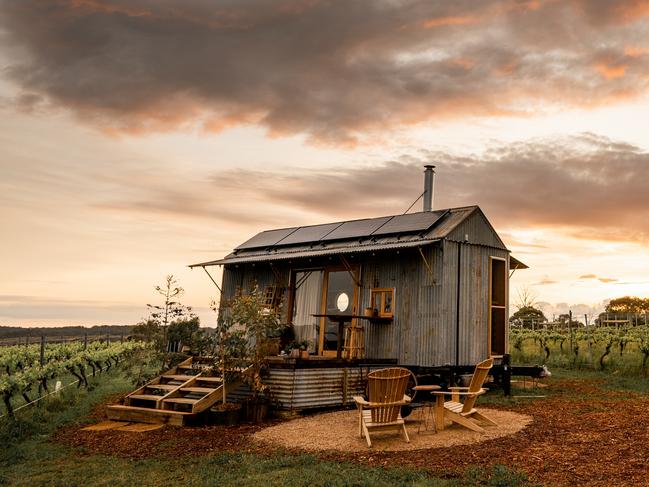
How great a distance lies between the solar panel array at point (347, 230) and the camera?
14258mm

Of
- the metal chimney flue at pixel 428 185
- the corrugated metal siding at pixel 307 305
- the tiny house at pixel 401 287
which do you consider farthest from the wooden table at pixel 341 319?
the metal chimney flue at pixel 428 185

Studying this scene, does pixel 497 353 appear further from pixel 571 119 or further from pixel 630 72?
pixel 630 72

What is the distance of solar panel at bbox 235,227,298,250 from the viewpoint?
1727 centimetres

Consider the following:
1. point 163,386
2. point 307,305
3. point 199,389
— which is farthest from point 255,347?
point 307,305

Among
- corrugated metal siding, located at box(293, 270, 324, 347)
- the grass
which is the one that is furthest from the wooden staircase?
corrugated metal siding, located at box(293, 270, 324, 347)

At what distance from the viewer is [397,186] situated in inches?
722

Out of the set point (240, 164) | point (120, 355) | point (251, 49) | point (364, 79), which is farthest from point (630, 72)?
point (120, 355)

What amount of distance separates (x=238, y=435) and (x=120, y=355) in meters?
15.3

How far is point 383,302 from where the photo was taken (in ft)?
45.1

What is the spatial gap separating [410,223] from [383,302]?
7.16ft

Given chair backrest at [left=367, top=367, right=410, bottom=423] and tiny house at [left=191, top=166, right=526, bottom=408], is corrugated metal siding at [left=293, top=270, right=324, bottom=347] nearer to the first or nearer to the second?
tiny house at [left=191, top=166, right=526, bottom=408]

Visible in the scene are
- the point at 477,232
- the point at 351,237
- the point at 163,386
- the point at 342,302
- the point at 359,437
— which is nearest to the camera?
the point at 359,437

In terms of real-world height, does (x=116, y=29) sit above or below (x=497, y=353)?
above

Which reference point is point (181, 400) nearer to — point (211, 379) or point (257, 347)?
point (211, 379)
